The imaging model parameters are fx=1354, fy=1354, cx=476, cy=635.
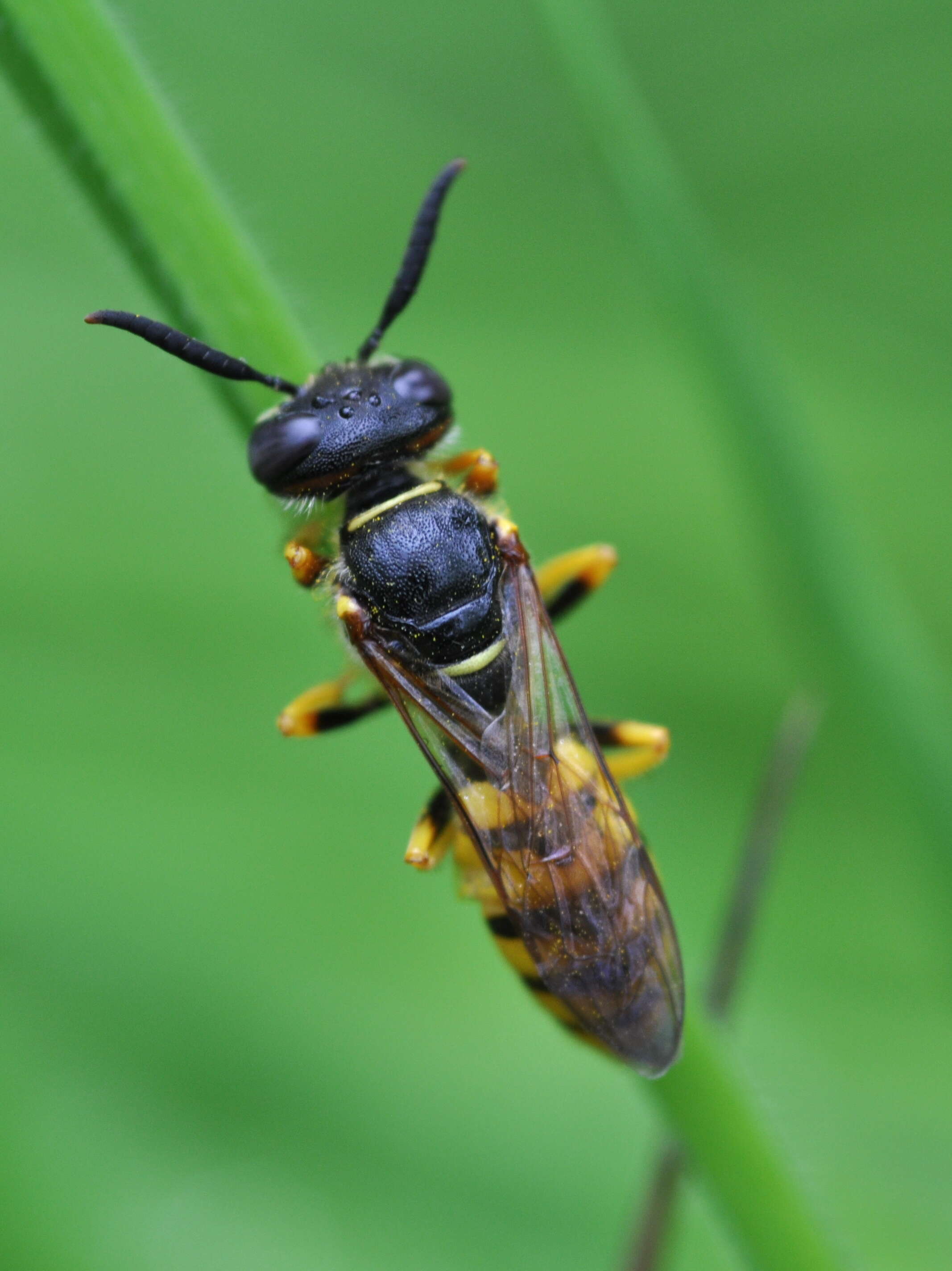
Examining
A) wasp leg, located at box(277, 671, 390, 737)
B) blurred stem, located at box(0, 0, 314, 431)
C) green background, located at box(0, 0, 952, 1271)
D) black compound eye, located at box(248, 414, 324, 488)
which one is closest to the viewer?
blurred stem, located at box(0, 0, 314, 431)

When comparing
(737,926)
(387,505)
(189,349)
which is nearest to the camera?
(189,349)

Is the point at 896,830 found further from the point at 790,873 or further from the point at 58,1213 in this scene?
the point at 58,1213

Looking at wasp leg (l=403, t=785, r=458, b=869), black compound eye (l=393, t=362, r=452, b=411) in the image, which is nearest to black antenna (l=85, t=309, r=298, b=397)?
black compound eye (l=393, t=362, r=452, b=411)

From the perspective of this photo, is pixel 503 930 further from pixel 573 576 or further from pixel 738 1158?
pixel 573 576

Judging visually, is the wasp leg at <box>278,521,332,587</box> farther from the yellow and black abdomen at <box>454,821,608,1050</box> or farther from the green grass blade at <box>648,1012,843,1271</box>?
the green grass blade at <box>648,1012,843,1271</box>

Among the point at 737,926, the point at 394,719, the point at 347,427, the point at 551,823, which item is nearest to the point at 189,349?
the point at 347,427

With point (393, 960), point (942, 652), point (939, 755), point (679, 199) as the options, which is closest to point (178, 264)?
point (679, 199)
